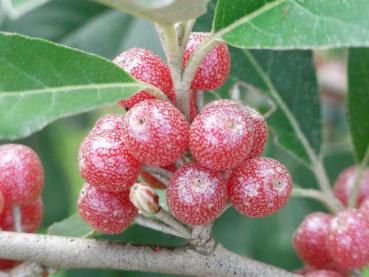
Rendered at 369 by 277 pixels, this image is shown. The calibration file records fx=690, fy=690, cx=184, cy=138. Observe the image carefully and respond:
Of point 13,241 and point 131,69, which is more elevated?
point 131,69

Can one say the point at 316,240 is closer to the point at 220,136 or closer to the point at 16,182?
the point at 220,136

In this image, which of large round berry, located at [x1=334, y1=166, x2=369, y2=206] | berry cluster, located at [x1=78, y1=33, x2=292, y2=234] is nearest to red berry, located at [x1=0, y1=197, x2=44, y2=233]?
berry cluster, located at [x1=78, y1=33, x2=292, y2=234]

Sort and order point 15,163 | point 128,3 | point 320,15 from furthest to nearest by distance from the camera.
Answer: point 15,163 → point 320,15 → point 128,3

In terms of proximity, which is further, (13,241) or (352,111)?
(352,111)

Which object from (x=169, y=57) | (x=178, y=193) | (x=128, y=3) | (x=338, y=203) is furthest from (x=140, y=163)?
(x=338, y=203)

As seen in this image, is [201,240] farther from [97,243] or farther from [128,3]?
[128,3]

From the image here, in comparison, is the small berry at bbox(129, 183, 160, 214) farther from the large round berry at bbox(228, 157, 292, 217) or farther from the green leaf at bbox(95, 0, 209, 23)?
the green leaf at bbox(95, 0, 209, 23)

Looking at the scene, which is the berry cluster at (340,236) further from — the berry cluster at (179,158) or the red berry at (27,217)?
the red berry at (27,217)
